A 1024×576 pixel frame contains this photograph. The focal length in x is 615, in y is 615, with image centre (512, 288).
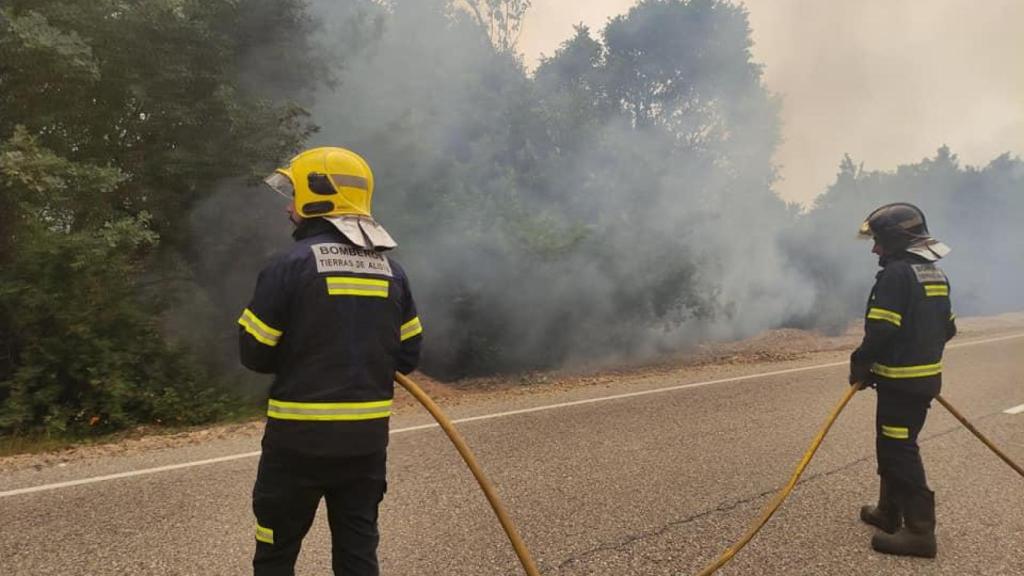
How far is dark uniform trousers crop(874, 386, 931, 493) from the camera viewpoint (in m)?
3.02

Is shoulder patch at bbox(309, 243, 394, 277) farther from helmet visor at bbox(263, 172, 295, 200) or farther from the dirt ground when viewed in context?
the dirt ground

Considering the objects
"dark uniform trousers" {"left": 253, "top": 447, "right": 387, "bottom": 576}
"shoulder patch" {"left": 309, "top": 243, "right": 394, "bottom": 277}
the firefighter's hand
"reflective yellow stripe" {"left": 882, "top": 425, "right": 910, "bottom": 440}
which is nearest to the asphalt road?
"reflective yellow stripe" {"left": 882, "top": 425, "right": 910, "bottom": 440}

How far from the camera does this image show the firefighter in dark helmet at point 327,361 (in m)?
1.79

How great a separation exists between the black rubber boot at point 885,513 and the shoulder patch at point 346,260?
9.32ft

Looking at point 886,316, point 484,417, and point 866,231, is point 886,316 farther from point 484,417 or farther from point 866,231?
point 484,417

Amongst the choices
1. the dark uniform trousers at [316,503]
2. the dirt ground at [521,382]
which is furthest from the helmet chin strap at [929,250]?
the dirt ground at [521,382]

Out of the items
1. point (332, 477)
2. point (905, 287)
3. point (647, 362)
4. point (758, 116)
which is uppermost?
point (758, 116)

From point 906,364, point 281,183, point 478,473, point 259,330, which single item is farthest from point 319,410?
point 906,364

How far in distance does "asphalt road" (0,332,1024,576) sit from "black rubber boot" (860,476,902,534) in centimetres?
11

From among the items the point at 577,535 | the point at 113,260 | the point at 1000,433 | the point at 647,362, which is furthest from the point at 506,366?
the point at 577,535

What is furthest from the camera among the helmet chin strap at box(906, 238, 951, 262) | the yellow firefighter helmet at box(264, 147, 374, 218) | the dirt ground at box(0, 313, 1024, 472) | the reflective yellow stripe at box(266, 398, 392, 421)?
the dirt ground at box(0, 313, 1024, 472)

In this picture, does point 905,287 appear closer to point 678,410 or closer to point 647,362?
point 678,410

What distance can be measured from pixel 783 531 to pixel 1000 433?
3.37m

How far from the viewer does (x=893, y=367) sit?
10.1 feet
